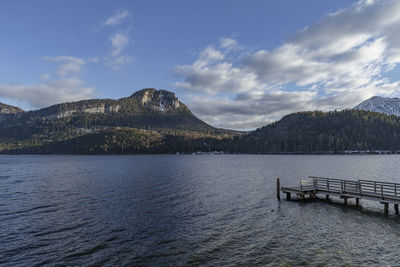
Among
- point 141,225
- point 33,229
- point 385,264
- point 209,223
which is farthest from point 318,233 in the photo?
point 33,229

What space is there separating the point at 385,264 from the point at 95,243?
2346 centimetres

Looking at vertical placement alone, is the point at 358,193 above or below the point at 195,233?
above

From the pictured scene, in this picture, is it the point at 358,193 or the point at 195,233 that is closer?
the point at 195,233

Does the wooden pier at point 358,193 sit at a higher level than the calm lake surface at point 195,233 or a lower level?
higher

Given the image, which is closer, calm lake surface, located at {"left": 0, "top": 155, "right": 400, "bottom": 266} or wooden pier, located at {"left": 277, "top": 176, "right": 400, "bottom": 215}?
calm lake surface, located at {"left": 0, "top": 155, "right": 400, "bottom": 266}

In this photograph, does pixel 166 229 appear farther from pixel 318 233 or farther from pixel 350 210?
pixel 350 210

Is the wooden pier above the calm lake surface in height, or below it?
above

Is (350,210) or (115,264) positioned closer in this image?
(115,264)

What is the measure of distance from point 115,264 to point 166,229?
327 inches

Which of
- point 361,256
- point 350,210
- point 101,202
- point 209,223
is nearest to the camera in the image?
point 361,256

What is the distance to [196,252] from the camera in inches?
772

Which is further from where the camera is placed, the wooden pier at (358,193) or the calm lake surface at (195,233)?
the wooden pier at (358,193)

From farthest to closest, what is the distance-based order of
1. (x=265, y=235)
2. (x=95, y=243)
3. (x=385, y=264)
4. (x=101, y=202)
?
(x=101, y=202)
(x=265, y=235)
(x=95, y=243)
(x=385, y=264)

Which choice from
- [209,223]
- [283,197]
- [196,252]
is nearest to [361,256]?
[196,252]
